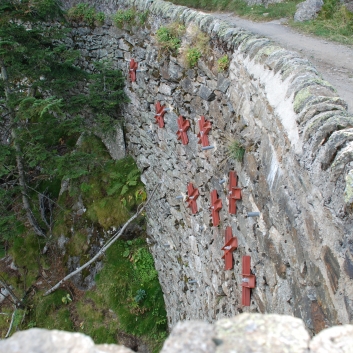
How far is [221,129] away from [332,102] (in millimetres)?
2460

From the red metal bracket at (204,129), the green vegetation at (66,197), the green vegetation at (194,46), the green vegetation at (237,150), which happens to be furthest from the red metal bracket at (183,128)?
the green vegetation at (66,197)

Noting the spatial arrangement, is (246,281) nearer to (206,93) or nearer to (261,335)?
(206,93)

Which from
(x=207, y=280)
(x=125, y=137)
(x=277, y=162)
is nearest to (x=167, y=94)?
(x=125, y=137)

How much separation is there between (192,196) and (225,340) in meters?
5.39

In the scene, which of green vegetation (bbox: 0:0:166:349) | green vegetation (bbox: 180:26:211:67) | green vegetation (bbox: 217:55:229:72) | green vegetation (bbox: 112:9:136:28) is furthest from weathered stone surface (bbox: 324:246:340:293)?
green vegetation (bbox: 112:9:136:28)

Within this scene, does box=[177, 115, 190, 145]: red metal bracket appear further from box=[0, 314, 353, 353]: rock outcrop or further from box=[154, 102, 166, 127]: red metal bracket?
box=[0, 314, 353, 353]: rock outcrop

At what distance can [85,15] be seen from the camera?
10.3 metres

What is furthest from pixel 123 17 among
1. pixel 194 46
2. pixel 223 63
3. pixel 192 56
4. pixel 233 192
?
pixel 233 192

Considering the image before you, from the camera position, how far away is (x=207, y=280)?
6.53 metres

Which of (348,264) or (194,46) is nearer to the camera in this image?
(348,264)

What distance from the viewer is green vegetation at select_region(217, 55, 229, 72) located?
5207mm

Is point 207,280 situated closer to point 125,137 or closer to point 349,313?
point 349,313

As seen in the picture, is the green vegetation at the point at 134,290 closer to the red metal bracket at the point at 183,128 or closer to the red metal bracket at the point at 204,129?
the red metal bracket at the point at 183,128

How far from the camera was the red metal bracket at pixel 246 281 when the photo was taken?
14.5 feet
